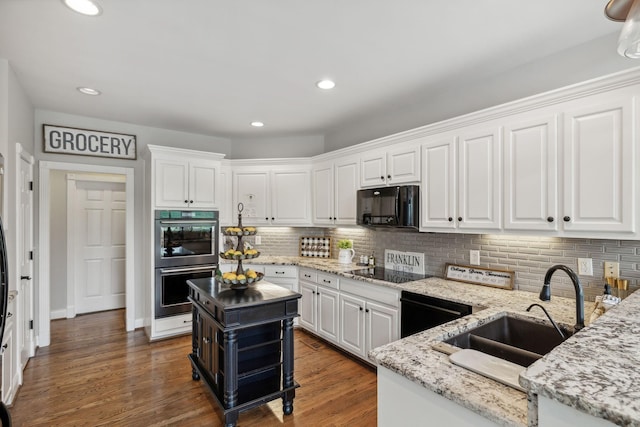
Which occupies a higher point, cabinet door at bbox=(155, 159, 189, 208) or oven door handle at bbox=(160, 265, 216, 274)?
cabinet door at bbox=(155, 159, 189, 208)

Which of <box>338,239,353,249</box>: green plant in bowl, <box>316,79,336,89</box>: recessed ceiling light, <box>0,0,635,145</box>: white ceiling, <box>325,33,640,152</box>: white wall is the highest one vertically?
<box>0,0,635,145</box>: white ceiling

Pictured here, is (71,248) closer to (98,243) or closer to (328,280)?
(98,243)

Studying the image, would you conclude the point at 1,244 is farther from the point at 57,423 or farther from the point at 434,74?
the point at 434,74

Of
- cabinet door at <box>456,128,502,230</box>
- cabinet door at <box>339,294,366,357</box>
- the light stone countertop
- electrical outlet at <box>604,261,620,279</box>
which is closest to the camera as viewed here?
the light stone countertop

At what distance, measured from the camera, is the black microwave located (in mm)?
2996

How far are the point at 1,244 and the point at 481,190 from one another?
9.49 feet

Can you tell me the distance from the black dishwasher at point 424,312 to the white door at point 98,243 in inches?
184

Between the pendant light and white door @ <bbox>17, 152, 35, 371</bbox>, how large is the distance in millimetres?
3972

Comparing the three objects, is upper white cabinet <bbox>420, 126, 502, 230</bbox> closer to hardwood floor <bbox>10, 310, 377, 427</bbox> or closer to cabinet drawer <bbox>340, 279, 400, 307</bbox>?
cabinet drawer <bbox>340, 279, 400, 307</bbox>

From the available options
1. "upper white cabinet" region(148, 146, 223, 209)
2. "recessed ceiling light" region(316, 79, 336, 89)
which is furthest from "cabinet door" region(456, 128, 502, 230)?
"upper white cabinet" region(148, 146, 223, 209)

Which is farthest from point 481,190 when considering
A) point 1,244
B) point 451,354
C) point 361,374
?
point 1,244

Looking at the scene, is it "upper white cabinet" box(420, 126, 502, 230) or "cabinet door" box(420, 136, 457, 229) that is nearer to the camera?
"upper white cabinet" box(420, 126, 502, 230)

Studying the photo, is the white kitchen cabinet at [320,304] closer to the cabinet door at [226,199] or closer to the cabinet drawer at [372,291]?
the cabinet drawer at [372,291]

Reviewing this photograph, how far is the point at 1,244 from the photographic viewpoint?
4.74 feet
